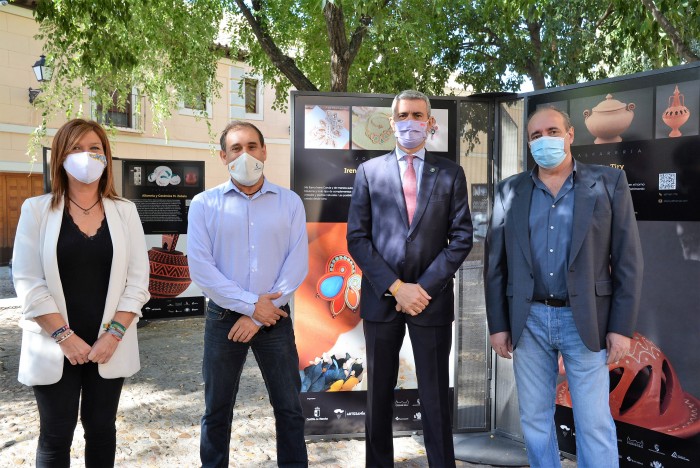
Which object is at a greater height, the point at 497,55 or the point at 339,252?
the point at 497,55

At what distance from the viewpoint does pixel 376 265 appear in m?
3.14

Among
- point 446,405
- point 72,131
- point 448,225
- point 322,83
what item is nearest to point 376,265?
point 448,225

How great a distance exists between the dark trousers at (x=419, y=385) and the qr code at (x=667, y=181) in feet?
4.83

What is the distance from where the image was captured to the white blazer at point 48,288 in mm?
2623

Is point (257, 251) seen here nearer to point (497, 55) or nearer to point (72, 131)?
point (72, 131)

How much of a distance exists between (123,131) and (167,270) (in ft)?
40.8

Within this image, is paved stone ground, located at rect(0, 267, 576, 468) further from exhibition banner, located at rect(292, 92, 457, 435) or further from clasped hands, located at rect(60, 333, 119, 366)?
clasped hands, located at rect(60, 333, 119, 366)

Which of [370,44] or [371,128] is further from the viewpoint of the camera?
[370,44]

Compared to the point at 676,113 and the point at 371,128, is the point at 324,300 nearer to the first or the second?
the point at 371,128

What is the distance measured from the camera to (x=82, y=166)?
2.77 m

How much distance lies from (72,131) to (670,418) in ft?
11.5

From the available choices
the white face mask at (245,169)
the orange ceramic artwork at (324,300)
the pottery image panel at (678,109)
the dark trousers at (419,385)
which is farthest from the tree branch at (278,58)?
the dark trousers at (419,385)

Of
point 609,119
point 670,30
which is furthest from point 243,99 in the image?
point 609,119

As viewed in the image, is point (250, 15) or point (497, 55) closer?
point (250, 15)
